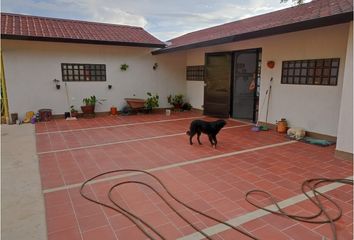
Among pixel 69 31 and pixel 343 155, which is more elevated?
pixel 69 31

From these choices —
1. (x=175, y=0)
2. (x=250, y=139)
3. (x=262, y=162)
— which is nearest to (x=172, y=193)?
(x=262, y=162)

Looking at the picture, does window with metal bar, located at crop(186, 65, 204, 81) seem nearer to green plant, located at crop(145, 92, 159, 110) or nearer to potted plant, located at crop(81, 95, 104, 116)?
green plant, located at crop(145, 92, 159, 110)

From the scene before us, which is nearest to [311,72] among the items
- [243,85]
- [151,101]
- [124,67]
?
[243,85]

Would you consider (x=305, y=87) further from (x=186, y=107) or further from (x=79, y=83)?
(x=79, y=83)

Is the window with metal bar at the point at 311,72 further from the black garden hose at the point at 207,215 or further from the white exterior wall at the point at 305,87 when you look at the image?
the black garden hose at the point at 207,215

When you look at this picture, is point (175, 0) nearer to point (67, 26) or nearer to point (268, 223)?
point (67, 26)

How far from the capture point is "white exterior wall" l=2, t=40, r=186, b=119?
709 cm

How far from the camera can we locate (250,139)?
17.3 feet

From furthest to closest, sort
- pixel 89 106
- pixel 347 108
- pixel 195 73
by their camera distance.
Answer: pixel 195 73, pixel 89 106, pixel 347 108

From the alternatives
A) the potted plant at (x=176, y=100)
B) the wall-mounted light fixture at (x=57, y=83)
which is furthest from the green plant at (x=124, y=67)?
the wall-mounted light fixture at (x=57, y=83)

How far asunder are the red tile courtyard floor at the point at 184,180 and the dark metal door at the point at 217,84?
6.49ft

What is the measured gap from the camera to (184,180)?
10.5 ft

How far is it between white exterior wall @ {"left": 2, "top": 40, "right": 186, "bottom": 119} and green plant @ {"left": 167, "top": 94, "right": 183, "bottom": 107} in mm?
172

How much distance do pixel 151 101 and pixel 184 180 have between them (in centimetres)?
587
